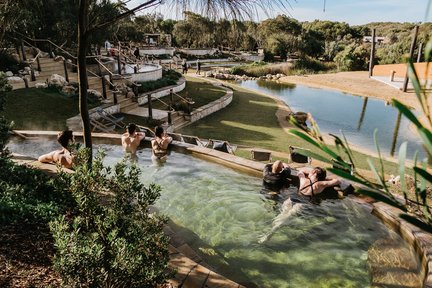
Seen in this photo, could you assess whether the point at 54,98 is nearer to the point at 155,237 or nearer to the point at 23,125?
the point at 23,125

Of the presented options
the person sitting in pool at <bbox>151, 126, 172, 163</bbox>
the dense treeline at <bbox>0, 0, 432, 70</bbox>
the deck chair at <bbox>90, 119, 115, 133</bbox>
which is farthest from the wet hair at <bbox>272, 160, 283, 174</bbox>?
the deck chair at <bbox>90, 119, 115, 133</bbox>

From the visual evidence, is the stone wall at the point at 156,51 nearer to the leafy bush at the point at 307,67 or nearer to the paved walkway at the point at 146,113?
the leafy bush at the point at 307,67

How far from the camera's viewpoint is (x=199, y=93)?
71.6 feet

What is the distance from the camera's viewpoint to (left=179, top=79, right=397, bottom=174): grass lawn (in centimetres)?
1248

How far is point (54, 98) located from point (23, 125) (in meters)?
2.94

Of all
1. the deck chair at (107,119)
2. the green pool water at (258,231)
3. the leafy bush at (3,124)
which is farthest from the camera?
the deck chair at (107,119)

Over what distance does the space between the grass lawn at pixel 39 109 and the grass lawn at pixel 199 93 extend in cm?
460

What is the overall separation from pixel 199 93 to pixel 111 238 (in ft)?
64.9

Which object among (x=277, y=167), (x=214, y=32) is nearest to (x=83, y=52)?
(x=214, y=32)

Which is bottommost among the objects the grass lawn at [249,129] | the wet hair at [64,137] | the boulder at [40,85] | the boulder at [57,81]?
the grass lawn at [249,129]

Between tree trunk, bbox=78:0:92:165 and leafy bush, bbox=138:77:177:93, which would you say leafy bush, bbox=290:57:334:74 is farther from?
tree trunk, bbox=78:0:92:165

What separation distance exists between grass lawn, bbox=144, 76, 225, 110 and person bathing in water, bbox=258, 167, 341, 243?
10498mm

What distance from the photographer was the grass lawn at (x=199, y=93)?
713 inches

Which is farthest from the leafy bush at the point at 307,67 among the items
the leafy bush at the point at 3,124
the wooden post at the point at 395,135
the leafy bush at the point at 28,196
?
the leafy bush at the point at 28,196
